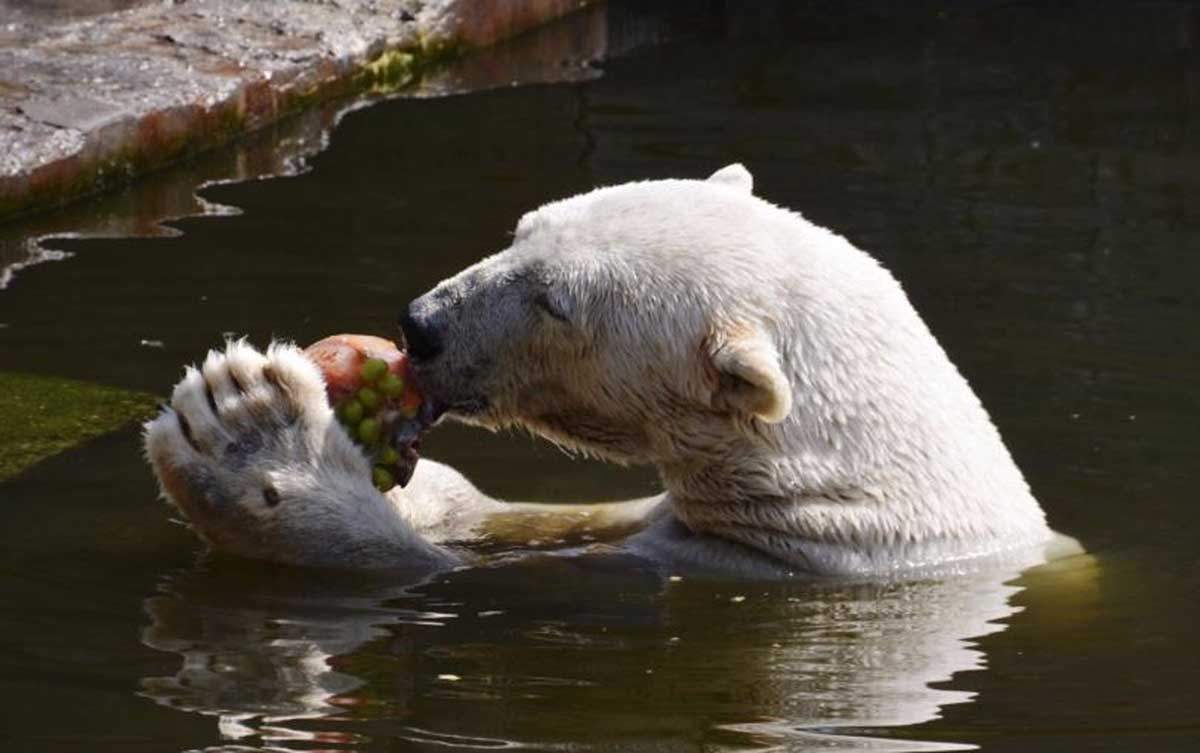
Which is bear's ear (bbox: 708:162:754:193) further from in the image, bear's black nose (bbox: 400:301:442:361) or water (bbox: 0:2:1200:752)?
water (bbox: 0:2:1200:752)

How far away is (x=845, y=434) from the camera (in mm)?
5031

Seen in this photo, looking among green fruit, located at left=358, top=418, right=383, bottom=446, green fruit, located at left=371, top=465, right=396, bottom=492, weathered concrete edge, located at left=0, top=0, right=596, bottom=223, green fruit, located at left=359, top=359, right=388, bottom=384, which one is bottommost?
green fruit, located at left=371, top=465, right=396, bottom=492

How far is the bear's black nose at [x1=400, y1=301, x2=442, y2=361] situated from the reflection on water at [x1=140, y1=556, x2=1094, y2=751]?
0.47 meters

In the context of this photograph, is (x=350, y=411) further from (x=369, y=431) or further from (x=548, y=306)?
(x=548, y=306)

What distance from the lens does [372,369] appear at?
5.07m

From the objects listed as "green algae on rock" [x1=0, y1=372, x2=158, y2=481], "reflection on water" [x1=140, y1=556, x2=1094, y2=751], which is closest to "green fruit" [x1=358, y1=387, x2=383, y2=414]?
"reflection on water" [x1=140, y1=556, x2=1094, y2=751]

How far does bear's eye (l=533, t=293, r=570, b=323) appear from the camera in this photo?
5.02m

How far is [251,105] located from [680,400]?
14.2ft

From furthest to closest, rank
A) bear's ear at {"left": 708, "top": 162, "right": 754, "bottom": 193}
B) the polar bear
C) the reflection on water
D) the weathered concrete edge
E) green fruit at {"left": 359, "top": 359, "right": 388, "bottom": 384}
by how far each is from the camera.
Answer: the weathered concrete edge → bear's ear at {"left": 708, "top": 162, "right": 754, "bottom": 193} → green fruit at {"left": 359, "top": 359, "right": 388, "bottom": 384} → the polar bear → the reflection on water

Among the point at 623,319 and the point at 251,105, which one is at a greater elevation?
the point at 251,105

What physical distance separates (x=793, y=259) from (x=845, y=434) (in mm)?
366

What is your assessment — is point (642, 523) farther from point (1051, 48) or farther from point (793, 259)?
point (1051, 48)

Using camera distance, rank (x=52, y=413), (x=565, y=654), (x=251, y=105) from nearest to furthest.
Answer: (x=565, y=654) < (x=52, y=413) < (x=251, y=105)

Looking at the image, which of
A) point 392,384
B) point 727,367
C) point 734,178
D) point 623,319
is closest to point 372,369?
point 392,384
